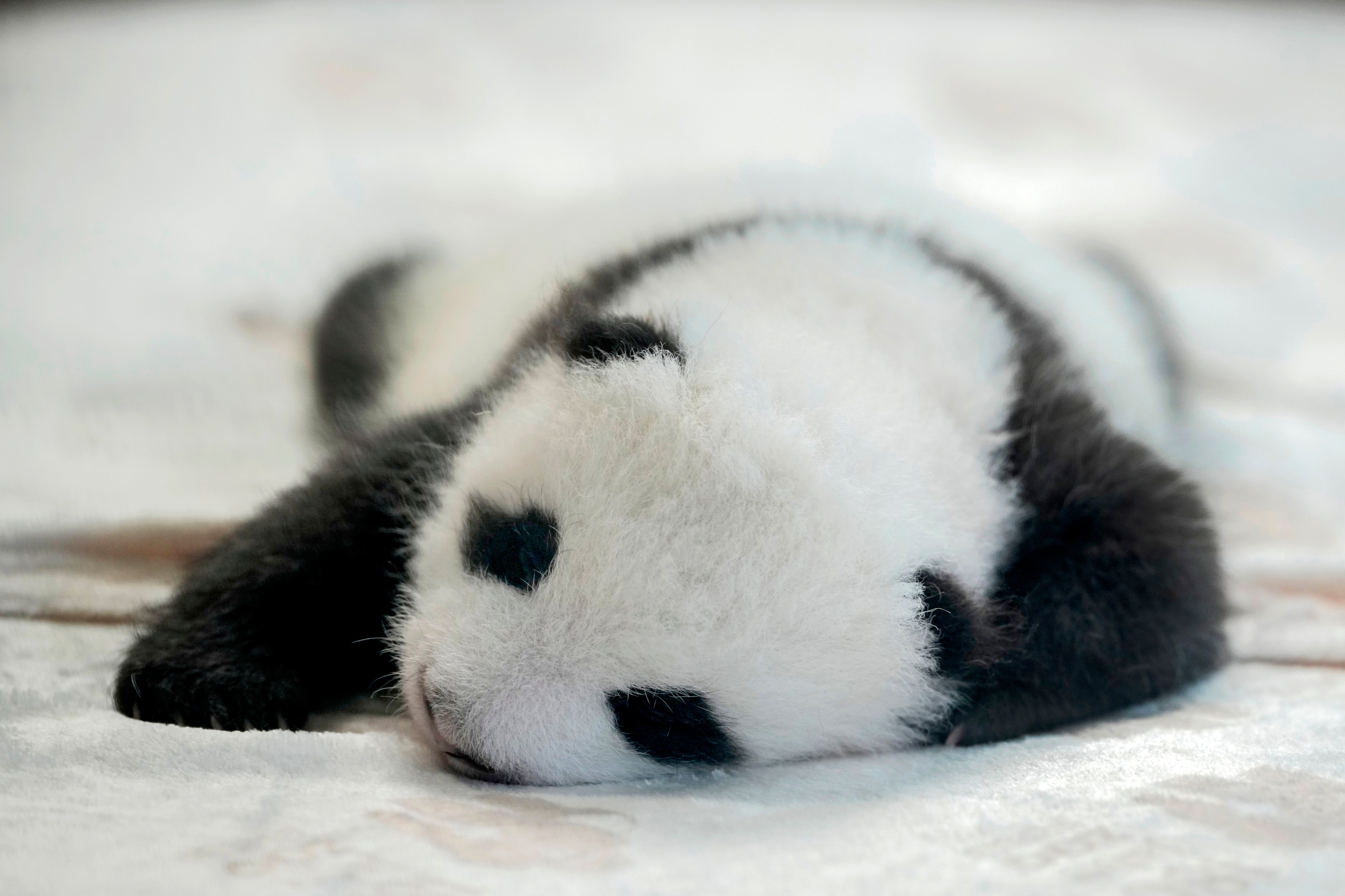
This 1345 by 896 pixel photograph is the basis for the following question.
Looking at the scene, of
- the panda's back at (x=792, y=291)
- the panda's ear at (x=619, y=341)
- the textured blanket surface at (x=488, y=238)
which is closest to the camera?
the textured blanket surface at (x=488, y=238)

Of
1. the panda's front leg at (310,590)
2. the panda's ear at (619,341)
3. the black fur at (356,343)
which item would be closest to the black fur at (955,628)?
the panda's ear at (619,341)

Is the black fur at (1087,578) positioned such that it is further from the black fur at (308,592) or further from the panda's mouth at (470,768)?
the black fur at (308,592)

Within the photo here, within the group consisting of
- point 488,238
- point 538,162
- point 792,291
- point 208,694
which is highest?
point 538,162

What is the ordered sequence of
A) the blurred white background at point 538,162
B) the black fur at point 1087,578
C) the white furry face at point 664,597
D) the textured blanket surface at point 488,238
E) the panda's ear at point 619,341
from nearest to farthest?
the textured blanket surface at point 488,238 < the white furry face at point 664,597 < the panda's ear at point 619,341 < the black fur at point 1087,578 < the blurred white background at point 538,162

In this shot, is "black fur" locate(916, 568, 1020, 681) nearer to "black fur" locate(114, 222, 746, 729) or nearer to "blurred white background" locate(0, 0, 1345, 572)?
"black fur" locate(114, 222, 746, 729)

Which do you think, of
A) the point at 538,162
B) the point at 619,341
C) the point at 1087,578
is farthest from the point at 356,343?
the point at 1087,578

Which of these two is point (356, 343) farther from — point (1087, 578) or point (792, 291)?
point (1087, 578)
